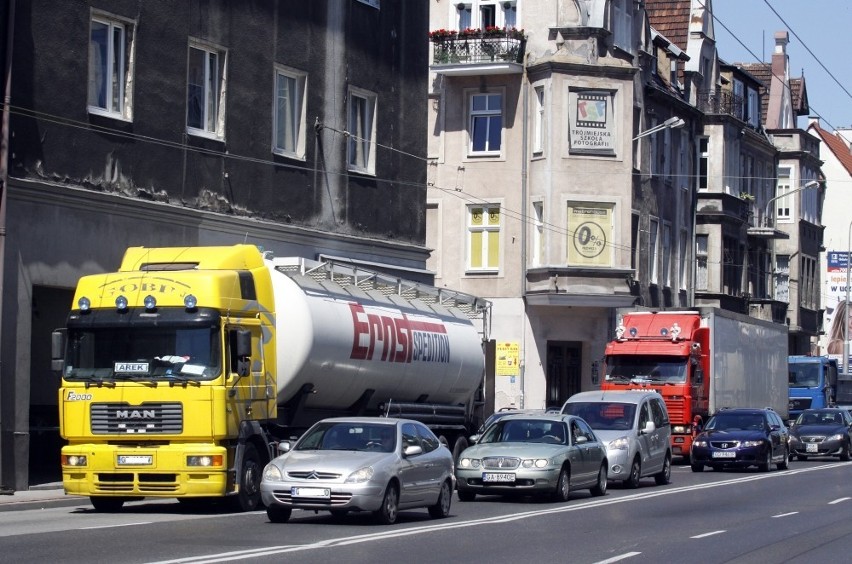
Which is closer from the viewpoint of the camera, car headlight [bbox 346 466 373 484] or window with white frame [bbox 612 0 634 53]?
car headlight [bbox 346 466 373 484]

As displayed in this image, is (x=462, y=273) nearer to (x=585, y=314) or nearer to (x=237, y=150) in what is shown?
(x=585, y=314)

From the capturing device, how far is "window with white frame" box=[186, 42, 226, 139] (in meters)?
26.9

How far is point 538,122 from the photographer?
45406 mm

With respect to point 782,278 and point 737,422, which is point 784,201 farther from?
point 737,422

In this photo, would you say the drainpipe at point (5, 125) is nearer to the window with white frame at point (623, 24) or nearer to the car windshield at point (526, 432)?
the car windshield at point (526, 432)

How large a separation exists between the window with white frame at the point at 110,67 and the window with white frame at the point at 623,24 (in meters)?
24.1

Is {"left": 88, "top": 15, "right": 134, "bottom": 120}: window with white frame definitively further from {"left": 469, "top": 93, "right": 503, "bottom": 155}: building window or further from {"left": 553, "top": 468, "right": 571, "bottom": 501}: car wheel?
{"left": 469, "top": 93, "right": 503, "bottom": 155}: building window

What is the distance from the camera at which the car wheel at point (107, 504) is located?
20141 millimetres

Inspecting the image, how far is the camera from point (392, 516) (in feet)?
59.7

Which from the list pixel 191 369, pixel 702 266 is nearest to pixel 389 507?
pixel 191 369

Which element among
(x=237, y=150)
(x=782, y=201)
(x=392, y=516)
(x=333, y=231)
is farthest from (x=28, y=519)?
(x=782, y=201)

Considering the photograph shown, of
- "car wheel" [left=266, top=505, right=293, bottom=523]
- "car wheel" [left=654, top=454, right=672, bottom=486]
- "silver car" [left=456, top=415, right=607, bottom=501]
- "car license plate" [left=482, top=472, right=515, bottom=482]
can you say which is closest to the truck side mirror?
"car wheel" [left=266, top=505, right=293, bottom=523]

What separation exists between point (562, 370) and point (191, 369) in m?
27.7

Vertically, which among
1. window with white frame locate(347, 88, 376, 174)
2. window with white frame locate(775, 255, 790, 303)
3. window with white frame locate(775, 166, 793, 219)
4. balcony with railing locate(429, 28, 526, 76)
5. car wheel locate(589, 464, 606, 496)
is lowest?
car wheel locate(589, 464, 606, 496)
